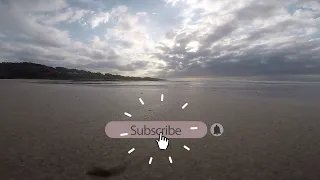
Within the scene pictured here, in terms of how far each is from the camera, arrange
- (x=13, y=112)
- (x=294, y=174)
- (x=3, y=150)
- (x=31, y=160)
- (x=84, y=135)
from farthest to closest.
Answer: (x=13, y=112) → (x=84, y=135) → (x=3, y=150) → (x=31, y=160) → (x=294, y=174)

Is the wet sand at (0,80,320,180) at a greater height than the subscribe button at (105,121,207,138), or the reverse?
the subscribe button at (105,121,207,138)

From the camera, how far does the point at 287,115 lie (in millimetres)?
13039

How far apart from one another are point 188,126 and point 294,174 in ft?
15.4

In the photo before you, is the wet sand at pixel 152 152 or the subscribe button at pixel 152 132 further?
the subscribe button at pixel 152 132

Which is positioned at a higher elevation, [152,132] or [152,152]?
[152,132]

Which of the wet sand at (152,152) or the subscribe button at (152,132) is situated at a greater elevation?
the subscribe button at (152,132)

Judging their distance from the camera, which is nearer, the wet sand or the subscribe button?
the wet sand

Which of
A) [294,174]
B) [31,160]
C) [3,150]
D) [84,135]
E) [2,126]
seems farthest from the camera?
[2,126]

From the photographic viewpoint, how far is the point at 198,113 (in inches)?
527

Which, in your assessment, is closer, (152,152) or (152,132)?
(152,152)

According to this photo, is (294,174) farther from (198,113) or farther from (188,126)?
(198,113)

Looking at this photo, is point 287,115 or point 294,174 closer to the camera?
point 294,174

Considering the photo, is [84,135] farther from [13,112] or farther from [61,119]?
[13,112]

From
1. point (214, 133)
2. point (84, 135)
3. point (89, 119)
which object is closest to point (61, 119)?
point (89, 119)
